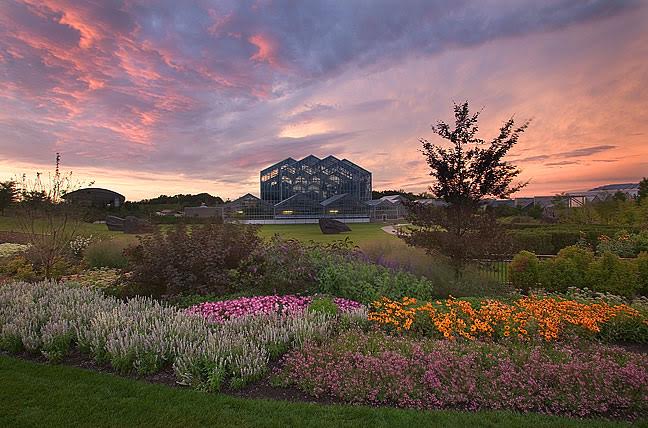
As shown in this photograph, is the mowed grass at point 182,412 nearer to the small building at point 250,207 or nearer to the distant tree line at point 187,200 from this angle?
the small building at point 250,207

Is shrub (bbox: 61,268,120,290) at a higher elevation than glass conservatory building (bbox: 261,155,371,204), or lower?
lower

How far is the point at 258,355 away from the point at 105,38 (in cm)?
895

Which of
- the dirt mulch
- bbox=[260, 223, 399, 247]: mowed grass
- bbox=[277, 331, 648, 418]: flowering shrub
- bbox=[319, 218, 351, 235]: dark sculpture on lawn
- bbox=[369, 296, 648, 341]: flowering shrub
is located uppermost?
bbox=[319, 218, 351, 235]: dark sculpture on lawn

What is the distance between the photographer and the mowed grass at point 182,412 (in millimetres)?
3348

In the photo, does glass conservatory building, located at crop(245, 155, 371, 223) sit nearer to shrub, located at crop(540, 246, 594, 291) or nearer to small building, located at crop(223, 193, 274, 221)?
small building, located at crop(223, 193, 274, 221)

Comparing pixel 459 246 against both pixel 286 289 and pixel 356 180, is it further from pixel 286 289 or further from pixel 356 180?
pixel 356 180

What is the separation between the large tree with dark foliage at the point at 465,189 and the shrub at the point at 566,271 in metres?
1.66

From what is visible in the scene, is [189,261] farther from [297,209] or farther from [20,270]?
[297,209]

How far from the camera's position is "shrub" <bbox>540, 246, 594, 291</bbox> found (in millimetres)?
10164

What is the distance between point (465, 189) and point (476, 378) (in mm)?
7213

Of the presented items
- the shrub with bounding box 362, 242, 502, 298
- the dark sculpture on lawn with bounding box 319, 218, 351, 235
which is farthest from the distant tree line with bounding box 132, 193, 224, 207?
the shrub with bounding box 362, 242, 502, 298

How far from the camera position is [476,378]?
12.9 ft

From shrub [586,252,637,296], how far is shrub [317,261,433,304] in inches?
198

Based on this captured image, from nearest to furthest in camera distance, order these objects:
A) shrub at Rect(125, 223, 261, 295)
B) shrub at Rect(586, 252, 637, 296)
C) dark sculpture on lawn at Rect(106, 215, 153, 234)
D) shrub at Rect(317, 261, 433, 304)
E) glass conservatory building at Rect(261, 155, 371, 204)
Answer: shrub at Rect(317, 261, 433, 304) < shrub at Rect(125, 223, 261, 295) < shrub at Rect(586, 252, 637, 296) < dark sculpture on lawn at Rect(106, 215, 153, 234) < glass conservatory building at Rect(261, 155, 371, 204)
